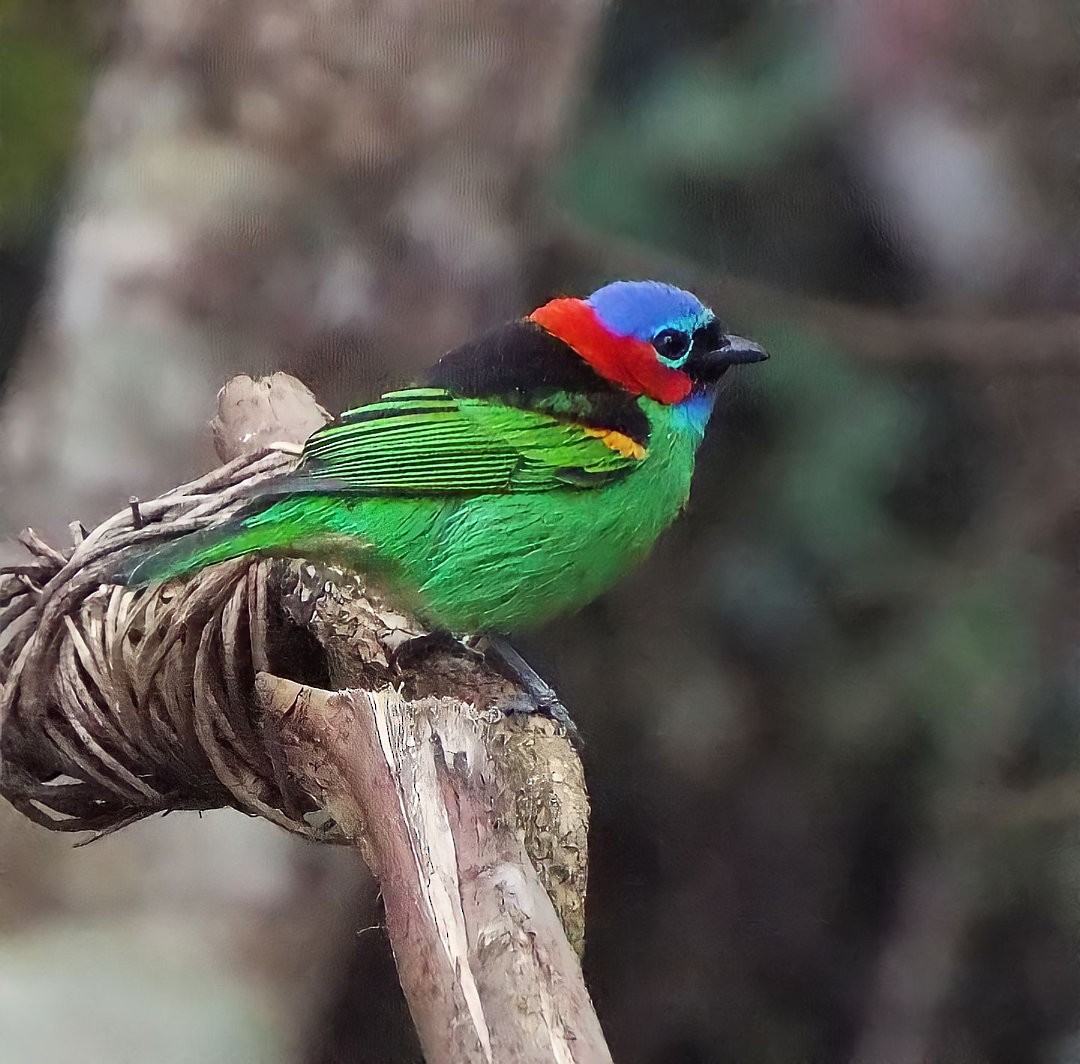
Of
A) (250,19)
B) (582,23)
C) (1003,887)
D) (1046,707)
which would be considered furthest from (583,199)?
Result: (1003,887)

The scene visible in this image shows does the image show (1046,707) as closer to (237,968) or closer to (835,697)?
(835,697)

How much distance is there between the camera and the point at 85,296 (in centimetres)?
114

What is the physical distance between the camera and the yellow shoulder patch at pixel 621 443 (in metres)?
1.05

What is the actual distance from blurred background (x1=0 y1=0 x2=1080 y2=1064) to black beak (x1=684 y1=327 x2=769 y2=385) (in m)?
0.03

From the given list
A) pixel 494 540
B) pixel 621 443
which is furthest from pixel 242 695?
pixel 621 443

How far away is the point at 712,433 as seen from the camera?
1.11 metres

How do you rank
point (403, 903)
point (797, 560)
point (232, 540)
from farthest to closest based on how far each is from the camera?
1. point (797, 560)
2. point (232, 540)
3. point (403, 903)

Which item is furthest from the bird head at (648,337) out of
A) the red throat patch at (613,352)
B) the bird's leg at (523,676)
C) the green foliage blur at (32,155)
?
the green foliage blur at (32,155)

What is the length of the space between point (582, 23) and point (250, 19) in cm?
37

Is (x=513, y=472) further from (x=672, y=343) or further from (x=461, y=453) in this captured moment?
(x=672, y=343)

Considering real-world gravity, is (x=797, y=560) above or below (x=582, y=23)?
below

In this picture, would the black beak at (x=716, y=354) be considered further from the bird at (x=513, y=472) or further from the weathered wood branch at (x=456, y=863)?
the weathered wood branch at (x=456, y=863)

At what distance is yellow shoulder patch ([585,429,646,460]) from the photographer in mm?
1051

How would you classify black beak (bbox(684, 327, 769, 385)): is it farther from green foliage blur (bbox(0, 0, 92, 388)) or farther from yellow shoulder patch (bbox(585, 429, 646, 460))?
green foliage blur (bbox(0, 0, 92, 388))
